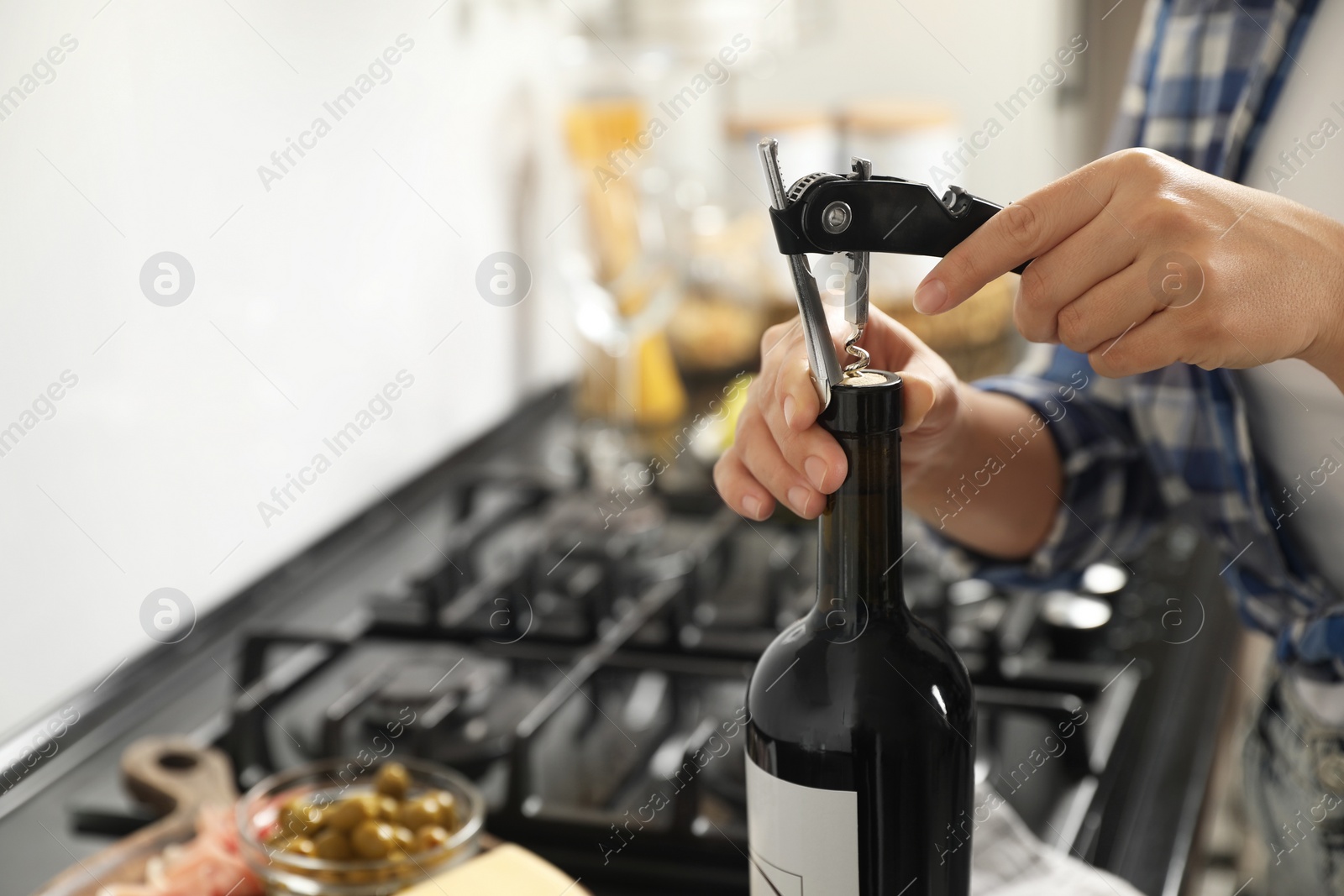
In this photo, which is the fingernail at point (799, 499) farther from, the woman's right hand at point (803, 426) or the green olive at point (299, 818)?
the green olive at point (299, 818)

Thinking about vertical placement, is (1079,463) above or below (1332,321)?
below

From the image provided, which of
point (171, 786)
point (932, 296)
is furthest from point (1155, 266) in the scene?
point (171, 786)

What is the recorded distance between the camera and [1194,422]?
2.67ft

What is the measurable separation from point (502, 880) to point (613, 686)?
0.35m

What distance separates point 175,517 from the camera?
1.02m

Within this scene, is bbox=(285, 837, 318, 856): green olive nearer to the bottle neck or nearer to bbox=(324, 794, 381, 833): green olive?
bbox=(324, 794, 381, 833): green olive

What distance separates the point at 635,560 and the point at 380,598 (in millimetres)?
244

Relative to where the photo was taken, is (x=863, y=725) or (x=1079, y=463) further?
(x=1079, y=463)

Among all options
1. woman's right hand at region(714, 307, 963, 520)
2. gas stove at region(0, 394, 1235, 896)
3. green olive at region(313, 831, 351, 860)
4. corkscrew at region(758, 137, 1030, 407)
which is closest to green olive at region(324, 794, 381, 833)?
green olive at region(313, 831, 351, 860)

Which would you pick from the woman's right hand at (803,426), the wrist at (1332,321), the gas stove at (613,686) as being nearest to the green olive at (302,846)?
the gas stove at (613,686)

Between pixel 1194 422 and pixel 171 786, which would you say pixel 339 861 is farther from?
pixel 1194 422

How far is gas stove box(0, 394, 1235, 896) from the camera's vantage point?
78 centimetres

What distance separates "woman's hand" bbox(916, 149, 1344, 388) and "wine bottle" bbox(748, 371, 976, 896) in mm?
82

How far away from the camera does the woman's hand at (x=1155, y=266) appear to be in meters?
0.46
